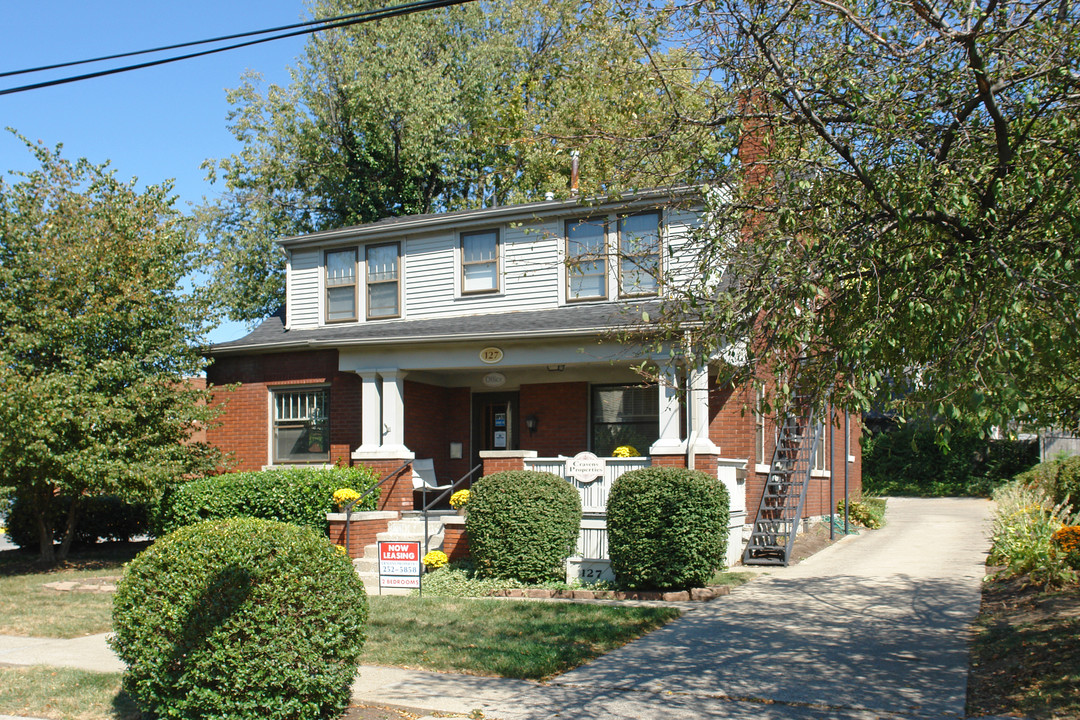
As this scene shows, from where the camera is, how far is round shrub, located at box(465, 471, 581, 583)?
12711 mm

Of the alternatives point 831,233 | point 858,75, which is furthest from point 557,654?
point 858,75

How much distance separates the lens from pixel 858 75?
301 inches

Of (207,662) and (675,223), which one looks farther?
(675,223)

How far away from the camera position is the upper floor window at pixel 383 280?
1900 centimetres

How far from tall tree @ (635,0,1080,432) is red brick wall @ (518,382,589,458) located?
951 centimetres

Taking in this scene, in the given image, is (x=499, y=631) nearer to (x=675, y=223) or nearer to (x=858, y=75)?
(x=858, y=75)

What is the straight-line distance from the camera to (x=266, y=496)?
1556 centimetres

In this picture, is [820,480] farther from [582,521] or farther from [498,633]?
[498,633]

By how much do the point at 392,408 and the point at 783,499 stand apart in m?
7.24

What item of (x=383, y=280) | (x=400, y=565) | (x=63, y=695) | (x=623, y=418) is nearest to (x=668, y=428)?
(x=623, y=418)

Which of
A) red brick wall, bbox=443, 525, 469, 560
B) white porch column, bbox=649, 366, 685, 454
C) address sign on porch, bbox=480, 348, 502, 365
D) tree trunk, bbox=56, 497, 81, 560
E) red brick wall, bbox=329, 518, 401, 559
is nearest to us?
white porch column, bbox=649, 366, 685, 454

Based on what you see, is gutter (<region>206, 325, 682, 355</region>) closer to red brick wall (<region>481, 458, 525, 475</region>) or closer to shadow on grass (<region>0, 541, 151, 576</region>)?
red brick wall (<region>481, 458, 525, 475</region>)

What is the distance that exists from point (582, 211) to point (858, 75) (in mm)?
8582

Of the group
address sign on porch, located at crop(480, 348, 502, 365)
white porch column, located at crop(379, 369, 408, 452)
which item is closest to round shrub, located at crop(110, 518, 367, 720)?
address sign on porch, located at crop(480, 348, 502, 365)
